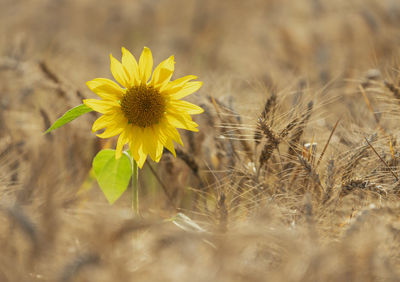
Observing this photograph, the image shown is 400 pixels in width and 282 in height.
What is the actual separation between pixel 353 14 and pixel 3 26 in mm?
2838

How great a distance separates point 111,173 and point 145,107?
0.72 ft

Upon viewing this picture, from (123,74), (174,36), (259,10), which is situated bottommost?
(123,74)

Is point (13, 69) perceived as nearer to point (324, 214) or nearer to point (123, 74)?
point (123, 74)

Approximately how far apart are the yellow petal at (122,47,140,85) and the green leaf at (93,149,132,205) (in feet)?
0.70

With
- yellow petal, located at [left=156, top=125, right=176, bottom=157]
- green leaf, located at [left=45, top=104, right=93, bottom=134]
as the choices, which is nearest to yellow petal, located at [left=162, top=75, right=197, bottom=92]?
yellow petal, located at [left=156, top=125, right=176, bottom=157]

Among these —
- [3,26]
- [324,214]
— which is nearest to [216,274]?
[324,214]

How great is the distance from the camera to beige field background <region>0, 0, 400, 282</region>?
0.68m

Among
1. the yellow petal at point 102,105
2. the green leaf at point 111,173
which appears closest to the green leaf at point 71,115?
the yellow petal at point 102,105

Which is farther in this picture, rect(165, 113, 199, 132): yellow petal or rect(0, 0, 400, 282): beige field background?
rect(165, 113, 199, 132): yellow petal

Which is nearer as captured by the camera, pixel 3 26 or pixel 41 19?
pixel 3 26

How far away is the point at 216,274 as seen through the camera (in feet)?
2.09

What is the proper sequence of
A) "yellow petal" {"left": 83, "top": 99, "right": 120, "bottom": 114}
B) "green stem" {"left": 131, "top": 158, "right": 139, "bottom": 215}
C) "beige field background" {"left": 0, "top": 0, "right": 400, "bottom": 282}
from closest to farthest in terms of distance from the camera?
"beige field background" {"left": 0, "top": 0, "right": 400, "bottom": 282}
"yellow petal" {"left": 83, "top": 99, "right": 120, "bottom": 114}
"green stem" {"left": 131, "top": 158, "right": 139, "bottom": 215}

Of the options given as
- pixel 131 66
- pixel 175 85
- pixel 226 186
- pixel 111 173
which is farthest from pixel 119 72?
pixel 226 186

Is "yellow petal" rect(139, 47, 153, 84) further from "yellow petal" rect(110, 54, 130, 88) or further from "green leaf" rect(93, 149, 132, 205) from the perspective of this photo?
"green leaf" rect(93, 149, 132, 205)
